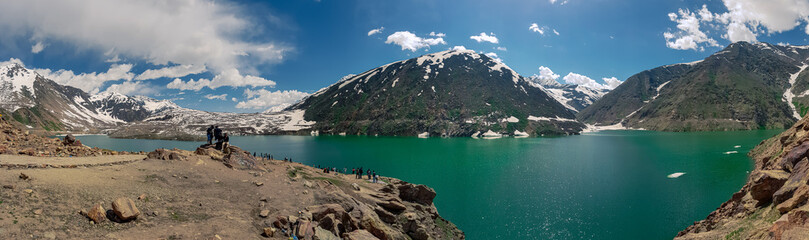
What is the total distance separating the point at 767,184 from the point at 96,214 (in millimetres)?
40414

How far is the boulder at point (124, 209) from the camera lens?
52.2 ft

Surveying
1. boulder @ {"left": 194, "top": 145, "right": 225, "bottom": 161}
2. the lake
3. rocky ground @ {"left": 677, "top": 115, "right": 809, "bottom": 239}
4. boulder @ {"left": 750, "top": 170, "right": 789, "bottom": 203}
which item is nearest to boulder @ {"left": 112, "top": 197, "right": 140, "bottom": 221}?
boulder @ {"left": 194, "top": 145, "right": 225, "bottom": 161}

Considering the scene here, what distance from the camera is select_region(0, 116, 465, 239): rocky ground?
15.1 meters

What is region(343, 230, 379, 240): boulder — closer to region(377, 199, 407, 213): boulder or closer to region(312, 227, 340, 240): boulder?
region(312, 227, 340, 240): boulder

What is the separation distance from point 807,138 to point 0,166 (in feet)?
175

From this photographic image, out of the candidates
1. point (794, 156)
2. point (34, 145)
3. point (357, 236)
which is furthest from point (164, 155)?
point (794, 156)

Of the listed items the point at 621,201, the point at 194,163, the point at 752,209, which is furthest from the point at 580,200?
the point at 194,163

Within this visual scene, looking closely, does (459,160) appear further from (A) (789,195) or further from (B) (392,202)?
(A) (789,195)

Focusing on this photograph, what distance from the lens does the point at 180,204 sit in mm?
20031

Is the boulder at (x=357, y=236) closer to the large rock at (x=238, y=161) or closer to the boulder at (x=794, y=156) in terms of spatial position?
the large rock at (x=238, y=161)

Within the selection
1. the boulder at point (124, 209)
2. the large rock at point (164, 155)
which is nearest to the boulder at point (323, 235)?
the boulder at point (124, 209)

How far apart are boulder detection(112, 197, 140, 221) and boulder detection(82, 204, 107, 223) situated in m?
0.46

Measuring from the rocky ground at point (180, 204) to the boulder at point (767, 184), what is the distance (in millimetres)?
25175

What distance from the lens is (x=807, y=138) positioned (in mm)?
25656
